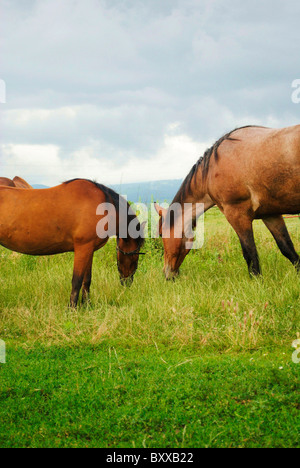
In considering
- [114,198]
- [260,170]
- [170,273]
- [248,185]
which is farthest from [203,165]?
[170,273]

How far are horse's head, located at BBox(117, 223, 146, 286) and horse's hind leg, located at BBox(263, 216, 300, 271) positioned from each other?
2125 mm

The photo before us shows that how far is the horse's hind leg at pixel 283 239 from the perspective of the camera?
6.63 meters

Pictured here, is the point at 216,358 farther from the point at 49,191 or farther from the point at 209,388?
the point at 49,191

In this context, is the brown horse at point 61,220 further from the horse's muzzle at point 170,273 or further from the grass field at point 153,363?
the horse's muzzle at point 170,273

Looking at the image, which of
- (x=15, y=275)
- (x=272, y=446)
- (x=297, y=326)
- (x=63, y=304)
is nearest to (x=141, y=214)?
(x=15, y=275)

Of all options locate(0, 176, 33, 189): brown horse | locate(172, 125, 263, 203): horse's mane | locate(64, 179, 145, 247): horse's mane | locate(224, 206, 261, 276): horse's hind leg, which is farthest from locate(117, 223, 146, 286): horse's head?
locate(0, 176, 33, 189): brown horse

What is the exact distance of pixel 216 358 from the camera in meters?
4.10

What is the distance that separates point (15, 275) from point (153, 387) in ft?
16.7

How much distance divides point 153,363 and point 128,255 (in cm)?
246

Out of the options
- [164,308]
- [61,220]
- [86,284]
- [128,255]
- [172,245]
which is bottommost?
[164,308]

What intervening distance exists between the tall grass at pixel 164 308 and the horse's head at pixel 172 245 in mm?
202

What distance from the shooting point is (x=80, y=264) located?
573cm

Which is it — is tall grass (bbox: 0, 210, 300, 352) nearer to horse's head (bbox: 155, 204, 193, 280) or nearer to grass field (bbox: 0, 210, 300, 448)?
grass field (bbox: 0, 210, 300, 448)

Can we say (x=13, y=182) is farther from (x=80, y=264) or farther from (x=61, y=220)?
(x=80, y=264)
